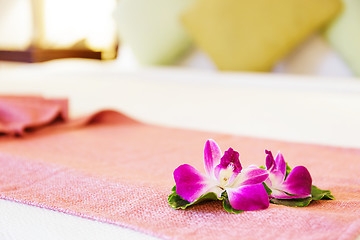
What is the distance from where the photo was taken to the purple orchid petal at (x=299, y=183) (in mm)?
606

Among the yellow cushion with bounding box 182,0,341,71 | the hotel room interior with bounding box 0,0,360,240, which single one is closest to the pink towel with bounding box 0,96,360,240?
the hotel room interior with bounding box 0,0,360,240

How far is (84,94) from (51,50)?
4.71 feet

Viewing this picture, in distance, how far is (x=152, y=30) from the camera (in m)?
2.28

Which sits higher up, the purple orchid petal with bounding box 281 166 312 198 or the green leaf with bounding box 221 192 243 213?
the purple orchid petal with bounding box 281 166 312 198

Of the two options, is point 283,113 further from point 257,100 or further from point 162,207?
point 162,207

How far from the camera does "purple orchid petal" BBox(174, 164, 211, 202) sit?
1.90 feet

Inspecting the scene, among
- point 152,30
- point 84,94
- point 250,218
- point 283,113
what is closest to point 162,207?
point 250,218

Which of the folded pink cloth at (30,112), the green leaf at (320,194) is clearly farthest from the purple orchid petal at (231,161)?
the folded pink cloth at (30,112)

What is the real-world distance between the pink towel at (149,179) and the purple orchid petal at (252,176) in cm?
4

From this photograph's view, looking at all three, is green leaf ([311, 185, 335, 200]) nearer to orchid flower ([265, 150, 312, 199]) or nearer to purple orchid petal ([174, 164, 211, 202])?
orchid flower ([265, 150, 312, 199])

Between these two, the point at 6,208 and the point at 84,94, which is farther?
the point at 84,94

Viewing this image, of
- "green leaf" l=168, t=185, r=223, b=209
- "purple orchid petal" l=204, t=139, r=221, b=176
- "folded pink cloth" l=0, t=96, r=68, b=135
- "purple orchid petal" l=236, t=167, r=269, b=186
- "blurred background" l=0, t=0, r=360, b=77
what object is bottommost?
"folded pink cloth" l=0, t=96, r=68, b=135

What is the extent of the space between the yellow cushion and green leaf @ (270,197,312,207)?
1405 millimetres

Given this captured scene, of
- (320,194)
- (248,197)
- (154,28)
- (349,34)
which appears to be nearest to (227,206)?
(248,197)
